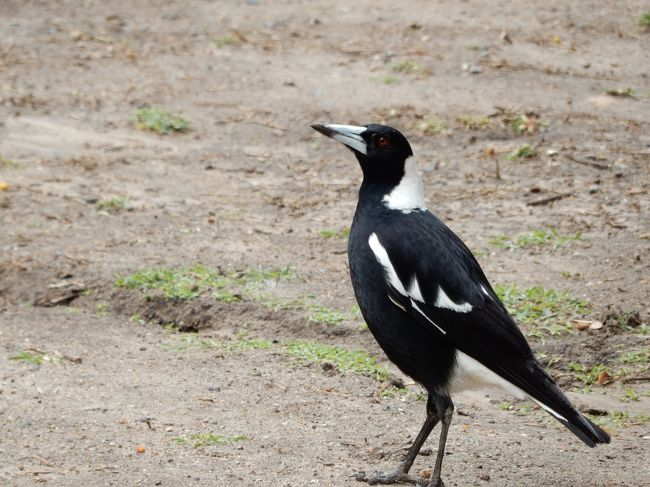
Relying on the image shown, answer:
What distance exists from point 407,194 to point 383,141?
8.8 inches

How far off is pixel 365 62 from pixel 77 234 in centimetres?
344

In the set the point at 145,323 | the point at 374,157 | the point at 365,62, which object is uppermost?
the point at 374,157

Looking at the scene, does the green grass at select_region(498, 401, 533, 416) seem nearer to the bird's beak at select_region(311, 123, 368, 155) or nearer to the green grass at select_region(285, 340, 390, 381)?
the green grass at select_region(285, 340, 390, 381)

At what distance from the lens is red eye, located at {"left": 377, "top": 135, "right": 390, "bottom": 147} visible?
14.5 ft

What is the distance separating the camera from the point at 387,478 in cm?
416

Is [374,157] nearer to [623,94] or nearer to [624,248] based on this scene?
[624,248]

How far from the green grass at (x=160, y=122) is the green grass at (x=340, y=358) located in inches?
123

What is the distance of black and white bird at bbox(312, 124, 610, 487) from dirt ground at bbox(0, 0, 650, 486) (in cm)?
37

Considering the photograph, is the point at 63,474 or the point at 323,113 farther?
the point at 323,113

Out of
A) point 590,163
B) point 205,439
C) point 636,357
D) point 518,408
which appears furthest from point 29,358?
point 590,163

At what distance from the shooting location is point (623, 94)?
8344 millimetres

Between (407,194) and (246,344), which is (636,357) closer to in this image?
(407,194)

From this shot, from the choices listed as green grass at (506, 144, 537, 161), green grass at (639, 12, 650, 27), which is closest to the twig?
green grass at (506, 144, 537, 161)

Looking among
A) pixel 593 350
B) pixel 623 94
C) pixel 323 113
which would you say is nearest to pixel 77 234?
pixel 323 113
